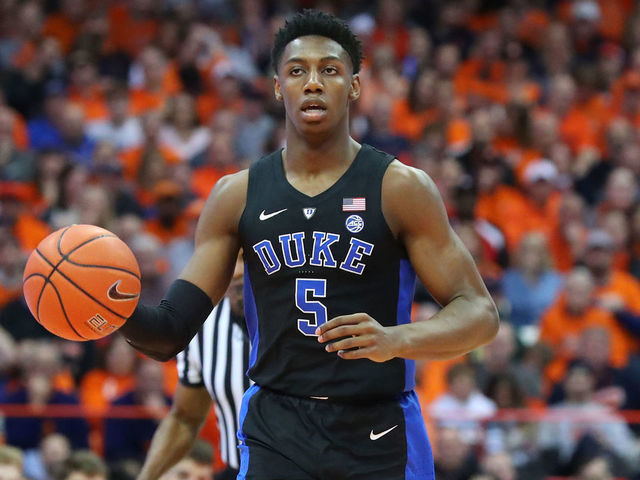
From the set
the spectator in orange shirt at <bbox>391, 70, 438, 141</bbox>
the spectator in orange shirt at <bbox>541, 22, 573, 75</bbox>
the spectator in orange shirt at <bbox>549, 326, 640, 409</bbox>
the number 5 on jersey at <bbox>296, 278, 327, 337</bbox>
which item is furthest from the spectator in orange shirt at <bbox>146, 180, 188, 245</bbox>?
Result: the number 5 on jersey at <bbox>296, 278, 327, 337</bbox>

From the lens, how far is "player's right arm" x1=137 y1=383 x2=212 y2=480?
15.8ft

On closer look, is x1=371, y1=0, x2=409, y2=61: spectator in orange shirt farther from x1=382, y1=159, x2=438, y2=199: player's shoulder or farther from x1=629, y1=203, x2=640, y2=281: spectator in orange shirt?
x1=382, y1=159, x2=438, y2=199: player's shoulder

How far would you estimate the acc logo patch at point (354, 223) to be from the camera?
12.4ft

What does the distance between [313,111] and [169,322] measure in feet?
3.09

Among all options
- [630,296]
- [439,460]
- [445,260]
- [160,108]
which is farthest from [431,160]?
[445,260]

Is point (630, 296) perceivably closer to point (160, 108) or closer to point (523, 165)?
point (523, 165)

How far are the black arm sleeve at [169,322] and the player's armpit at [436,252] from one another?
78 centimetres

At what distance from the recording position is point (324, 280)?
12.4 ft

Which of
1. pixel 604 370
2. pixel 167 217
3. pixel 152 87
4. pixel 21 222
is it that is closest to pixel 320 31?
pixel 604 370

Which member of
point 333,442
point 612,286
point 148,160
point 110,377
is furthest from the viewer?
A: point 148,160

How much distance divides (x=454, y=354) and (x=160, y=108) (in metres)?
7.98

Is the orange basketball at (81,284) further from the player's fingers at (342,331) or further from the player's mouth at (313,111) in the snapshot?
the player's mouth at (313,111)

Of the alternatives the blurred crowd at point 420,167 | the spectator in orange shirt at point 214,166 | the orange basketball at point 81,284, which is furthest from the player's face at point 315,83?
the spectator in orange shirt at point 214,166

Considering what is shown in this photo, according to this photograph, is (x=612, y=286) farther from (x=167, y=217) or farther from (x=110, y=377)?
(x=110, y=377)
